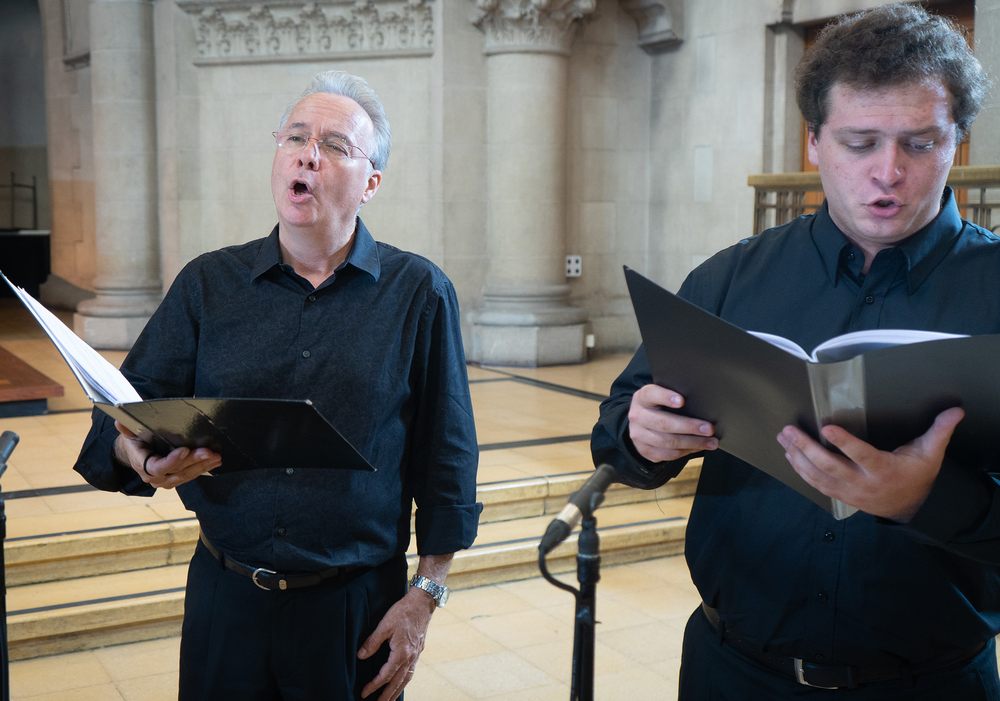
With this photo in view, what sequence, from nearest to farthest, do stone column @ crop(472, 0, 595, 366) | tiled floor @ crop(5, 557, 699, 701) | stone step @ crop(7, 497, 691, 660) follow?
1. tiled floor @ crop(5, 557, 699, 701)
2. stone step @ crop(7, 497, 691, 660)
3. stone column @ crop(472, 0, 595, 366)

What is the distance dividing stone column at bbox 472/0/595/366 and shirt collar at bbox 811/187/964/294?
21.9 ft

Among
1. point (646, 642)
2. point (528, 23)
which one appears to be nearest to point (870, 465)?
point (646, 642)

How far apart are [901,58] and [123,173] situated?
8739 millimetres

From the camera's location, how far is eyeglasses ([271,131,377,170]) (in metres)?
1.76

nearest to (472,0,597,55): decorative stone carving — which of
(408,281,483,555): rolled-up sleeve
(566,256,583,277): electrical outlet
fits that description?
(566,256,583,277): electrical outlet

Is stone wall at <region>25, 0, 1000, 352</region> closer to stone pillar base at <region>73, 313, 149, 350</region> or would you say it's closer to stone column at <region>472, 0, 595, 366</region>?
stone column at <region>472, 0, 595, 366</region>

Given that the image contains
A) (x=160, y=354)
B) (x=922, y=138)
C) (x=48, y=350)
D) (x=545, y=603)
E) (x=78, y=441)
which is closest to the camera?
(x=922, y=138)

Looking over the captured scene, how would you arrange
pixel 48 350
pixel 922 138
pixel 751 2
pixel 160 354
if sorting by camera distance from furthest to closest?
pixel 48 350 < pixel 751 2 < pixel 160 354 < pixel 922 138

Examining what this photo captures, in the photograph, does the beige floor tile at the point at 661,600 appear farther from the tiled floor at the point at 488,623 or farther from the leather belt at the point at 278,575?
the leather belt at the point at 278,575

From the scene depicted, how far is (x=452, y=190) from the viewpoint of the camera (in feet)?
27.2

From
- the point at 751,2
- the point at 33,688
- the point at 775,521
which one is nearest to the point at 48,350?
the point at 33,688

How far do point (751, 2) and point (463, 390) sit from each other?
6.80m

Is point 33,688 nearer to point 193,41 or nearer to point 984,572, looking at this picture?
point 984,572

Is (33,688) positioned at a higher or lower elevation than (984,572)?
lower
